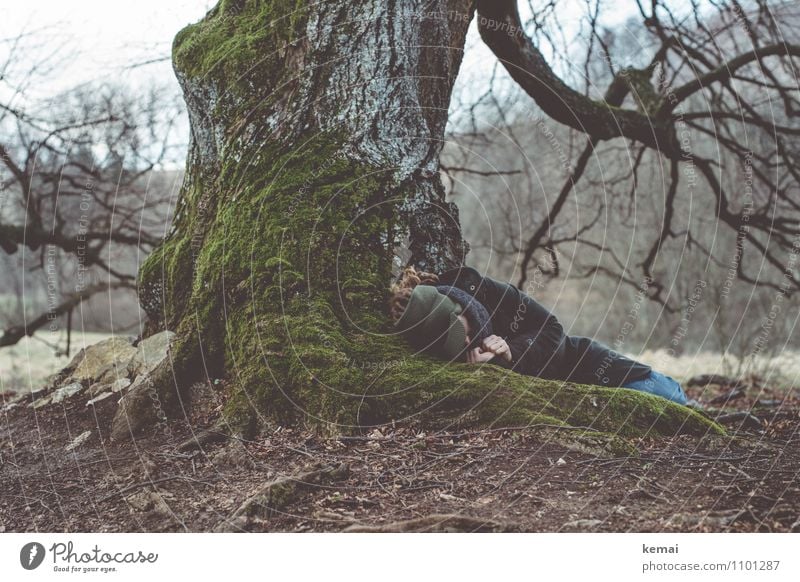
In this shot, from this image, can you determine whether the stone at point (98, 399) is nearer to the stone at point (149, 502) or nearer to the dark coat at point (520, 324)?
the stone at point (149, 502)

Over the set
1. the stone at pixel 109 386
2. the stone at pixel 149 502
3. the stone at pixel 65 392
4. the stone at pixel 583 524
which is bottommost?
the stone at pixel 149 502

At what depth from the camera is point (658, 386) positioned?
441 cm

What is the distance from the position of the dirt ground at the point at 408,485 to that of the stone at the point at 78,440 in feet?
0.33

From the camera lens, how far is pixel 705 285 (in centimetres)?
1143

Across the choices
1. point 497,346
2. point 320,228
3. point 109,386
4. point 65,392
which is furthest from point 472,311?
point 65,392

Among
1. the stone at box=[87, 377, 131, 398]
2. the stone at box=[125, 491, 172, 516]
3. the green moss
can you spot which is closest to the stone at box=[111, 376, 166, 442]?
the stone at box=[87, 377, 131, 398]

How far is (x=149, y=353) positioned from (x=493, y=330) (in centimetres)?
204

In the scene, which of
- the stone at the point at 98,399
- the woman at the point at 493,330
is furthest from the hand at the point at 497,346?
the stone at the point at 98,399

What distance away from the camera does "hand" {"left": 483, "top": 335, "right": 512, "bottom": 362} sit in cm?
357

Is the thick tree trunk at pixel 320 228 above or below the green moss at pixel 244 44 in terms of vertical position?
below

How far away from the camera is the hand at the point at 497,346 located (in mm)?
3575

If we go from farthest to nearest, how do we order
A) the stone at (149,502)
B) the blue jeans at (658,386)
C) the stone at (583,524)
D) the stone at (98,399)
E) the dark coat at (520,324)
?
the blue jeans at (658,386) < the stone at (98,399) < the dark coat at (520,324) < the stone at (149,502) < the stone at (583,524)

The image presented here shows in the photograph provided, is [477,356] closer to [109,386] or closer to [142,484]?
[142,484]

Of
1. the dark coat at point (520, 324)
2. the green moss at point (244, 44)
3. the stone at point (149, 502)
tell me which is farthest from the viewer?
the green moss at point (244, 44)
